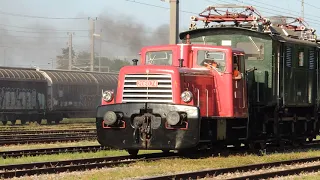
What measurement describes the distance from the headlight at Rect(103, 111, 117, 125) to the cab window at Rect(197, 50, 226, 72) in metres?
2.59

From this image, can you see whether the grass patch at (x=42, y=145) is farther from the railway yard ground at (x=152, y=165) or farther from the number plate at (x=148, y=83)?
the number plate at (x=148, y=83)

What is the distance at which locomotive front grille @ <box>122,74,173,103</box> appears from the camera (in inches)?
503

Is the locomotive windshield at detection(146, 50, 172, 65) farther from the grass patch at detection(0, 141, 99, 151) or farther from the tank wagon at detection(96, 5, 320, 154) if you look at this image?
the grass patch at detection(0, 141, 99, 151)

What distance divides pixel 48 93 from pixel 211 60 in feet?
78.2

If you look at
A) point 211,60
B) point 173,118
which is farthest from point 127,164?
point 211,60

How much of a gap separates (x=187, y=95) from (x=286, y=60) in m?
4.98

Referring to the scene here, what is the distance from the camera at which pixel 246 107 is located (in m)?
14.4

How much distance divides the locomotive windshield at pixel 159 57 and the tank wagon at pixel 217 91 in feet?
0.08

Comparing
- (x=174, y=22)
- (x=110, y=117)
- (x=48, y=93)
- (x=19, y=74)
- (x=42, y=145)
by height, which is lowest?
(x=42, y=145)

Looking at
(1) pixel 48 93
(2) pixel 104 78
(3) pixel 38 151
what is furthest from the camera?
(2) pixel 104 78

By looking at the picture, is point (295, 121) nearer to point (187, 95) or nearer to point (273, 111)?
point (273, 111)

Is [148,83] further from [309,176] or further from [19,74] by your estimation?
[19,74]

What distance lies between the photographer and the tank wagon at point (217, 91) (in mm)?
12633

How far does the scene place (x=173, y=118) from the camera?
12.2 metres
